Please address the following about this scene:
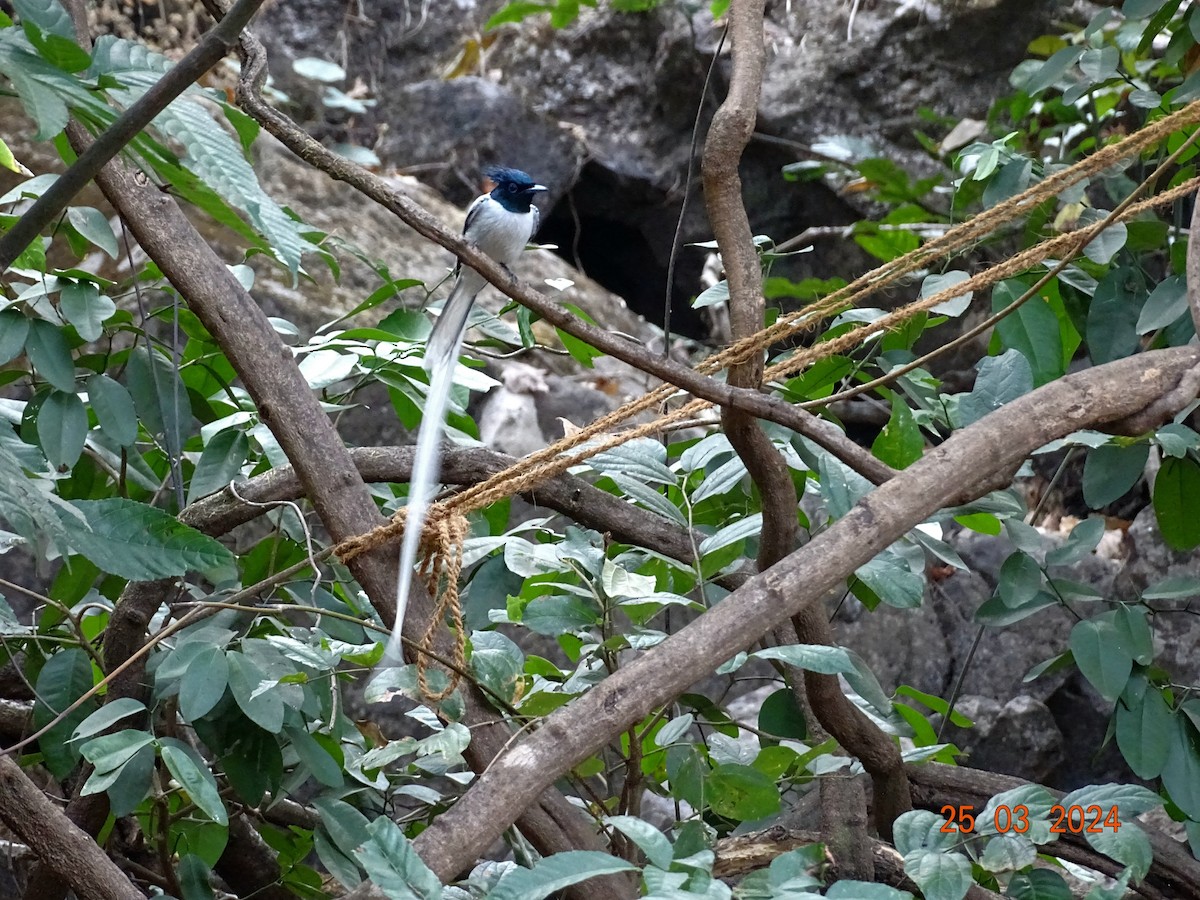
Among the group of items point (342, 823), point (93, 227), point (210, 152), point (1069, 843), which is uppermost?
point (210, 152)

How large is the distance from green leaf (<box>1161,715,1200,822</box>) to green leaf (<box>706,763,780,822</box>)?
575mm

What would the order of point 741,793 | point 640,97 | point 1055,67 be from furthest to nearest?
point 640,97
point 1055,67
point 741,793

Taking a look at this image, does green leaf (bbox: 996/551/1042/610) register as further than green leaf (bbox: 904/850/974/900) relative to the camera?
Yes

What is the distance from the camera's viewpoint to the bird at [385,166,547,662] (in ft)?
4.42

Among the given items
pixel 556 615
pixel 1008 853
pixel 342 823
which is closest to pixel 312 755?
pixel 342 823

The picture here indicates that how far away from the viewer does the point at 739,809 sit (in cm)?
137

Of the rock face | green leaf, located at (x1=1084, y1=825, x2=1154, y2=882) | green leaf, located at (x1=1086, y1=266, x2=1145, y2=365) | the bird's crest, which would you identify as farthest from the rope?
the rock face

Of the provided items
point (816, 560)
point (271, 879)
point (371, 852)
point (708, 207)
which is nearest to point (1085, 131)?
point (708, 207)

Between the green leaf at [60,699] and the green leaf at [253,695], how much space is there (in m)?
0.36

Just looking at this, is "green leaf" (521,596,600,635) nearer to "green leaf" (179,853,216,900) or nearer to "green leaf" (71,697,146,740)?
"green leaf" (71,697,146,740)

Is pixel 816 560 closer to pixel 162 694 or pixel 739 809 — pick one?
pixel 739 809

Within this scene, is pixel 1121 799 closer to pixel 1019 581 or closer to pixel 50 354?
pixel 1019 581

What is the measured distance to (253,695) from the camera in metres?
1.34

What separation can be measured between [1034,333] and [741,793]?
886 mm
